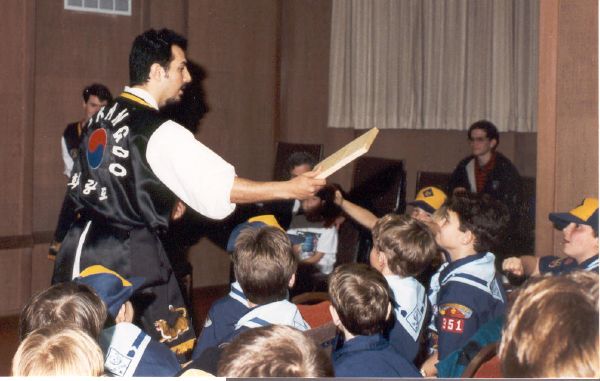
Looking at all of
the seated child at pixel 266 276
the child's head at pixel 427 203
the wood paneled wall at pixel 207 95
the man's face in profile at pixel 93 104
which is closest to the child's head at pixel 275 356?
the seated child at pixel 266 276

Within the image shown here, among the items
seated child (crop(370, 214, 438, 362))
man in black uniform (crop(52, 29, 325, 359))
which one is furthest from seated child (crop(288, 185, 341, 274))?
man in black uniform (crop(52, 29, 325, 359))

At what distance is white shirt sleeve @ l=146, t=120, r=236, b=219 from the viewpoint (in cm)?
250

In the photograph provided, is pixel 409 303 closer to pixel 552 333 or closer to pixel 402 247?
pixel 402 247

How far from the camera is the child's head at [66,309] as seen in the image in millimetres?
1845

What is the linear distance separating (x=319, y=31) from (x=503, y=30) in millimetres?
1645

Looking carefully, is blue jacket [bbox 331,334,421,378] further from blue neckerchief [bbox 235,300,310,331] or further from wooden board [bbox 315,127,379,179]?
wooden board [bbox 315,127,379,179]

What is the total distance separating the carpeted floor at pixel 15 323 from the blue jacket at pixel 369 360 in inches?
99.4

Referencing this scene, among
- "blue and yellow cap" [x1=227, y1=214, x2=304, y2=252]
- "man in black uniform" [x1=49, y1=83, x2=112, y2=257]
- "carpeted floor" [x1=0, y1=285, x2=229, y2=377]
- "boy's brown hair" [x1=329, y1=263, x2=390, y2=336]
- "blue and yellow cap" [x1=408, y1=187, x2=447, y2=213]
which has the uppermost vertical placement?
"man in black uniform" [x1=49, y1=83, x2=112, y2=257]

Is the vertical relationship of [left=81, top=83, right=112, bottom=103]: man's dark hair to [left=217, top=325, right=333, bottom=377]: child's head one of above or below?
above

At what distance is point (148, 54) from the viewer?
2688 mm

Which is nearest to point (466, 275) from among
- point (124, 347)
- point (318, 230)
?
point (124, 347)

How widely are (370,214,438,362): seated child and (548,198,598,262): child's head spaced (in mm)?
Answer: 462

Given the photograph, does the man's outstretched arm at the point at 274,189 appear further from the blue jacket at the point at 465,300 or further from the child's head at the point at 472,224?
the child's head at the point at 472,224

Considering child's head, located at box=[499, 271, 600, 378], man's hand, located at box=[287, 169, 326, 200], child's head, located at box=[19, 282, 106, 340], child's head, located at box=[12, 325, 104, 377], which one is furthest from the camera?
man's hand, located at box=[287, 169, 326, 200]
